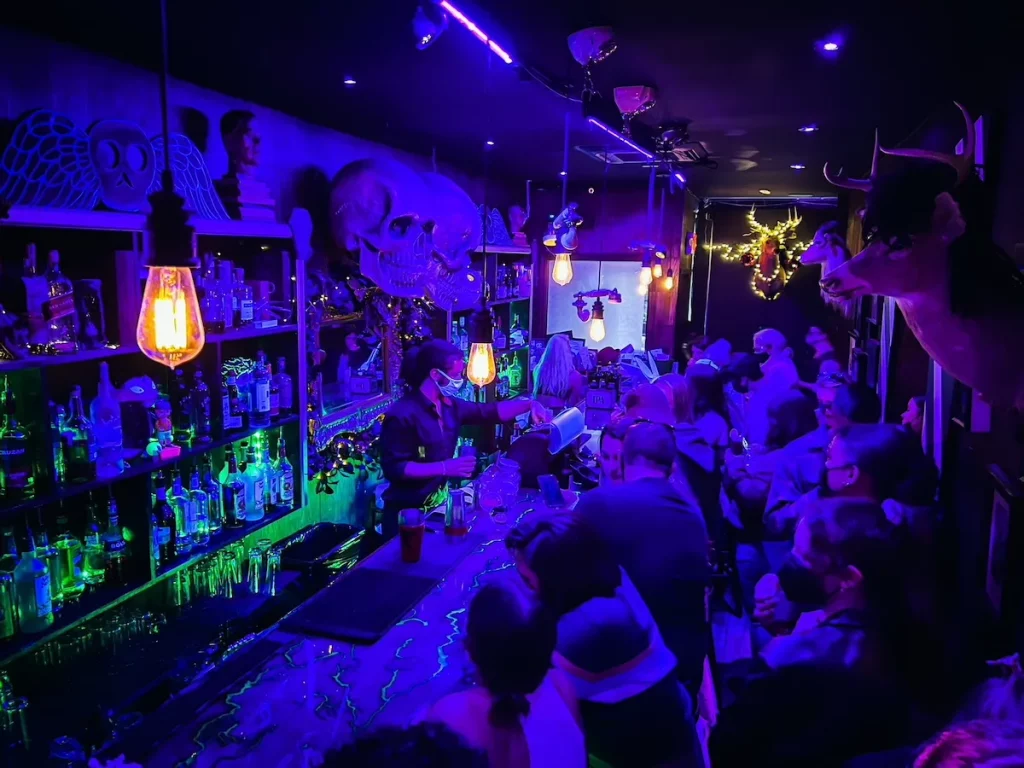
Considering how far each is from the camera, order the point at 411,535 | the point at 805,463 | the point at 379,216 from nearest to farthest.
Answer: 1. the point at 411,535
2. the point at 805,463
3. the point at 379,216

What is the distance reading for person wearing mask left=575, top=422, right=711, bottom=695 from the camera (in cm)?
222

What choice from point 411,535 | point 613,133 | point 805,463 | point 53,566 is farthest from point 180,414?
point 805,463

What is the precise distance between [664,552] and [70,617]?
1984mm

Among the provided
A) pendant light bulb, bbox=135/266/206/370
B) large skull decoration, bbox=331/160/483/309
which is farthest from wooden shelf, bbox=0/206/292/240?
large skull decoration, bbox=331/160/483/309

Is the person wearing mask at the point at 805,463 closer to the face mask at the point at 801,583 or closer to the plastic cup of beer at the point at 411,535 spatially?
A: the face mask at the point at 801,583

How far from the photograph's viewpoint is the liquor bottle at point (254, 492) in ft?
11.0

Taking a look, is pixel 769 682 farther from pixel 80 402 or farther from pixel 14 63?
pixel 14 63

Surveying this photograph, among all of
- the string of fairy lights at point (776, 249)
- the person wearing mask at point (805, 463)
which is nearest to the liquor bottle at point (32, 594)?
the person wearing mask at point (805, 463)

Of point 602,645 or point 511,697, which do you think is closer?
point 511,697

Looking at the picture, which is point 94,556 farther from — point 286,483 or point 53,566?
point 286,483

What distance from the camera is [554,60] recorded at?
2.88 metres

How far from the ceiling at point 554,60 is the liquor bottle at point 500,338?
2.12 metres

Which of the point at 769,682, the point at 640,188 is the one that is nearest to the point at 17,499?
the point at 769,682

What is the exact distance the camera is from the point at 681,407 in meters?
4.25
